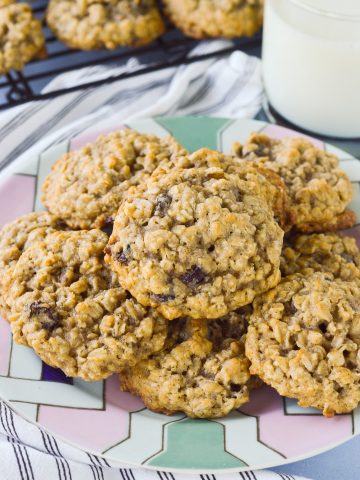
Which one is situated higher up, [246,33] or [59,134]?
[246,33]

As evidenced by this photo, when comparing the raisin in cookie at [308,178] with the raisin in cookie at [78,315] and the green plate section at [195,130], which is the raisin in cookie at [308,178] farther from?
the raisin in cookie at [78,315]

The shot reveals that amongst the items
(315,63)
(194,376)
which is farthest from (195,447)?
(315,63)

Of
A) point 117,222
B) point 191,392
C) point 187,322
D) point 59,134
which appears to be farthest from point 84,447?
point 59,134

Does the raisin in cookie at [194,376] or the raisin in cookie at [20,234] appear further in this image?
the raisin in cookie at [20,234]

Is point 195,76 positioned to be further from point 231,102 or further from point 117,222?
point 117,222

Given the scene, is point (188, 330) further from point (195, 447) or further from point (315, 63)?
point (315, 63)

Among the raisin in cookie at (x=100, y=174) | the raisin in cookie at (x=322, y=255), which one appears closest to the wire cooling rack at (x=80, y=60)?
the raisin in cookie at (x=100, y=174)
